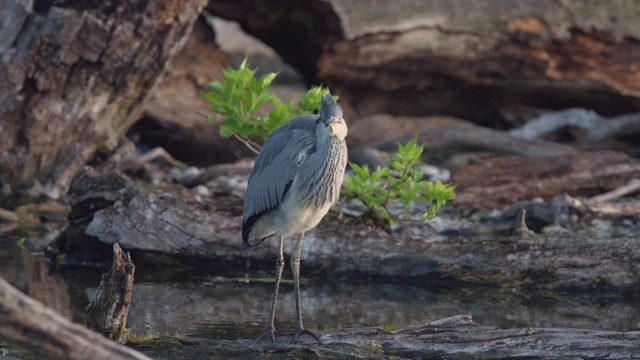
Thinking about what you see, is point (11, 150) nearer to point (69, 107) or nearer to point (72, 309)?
point (69, 107)

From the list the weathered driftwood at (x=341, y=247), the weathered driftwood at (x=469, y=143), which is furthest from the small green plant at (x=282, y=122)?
the weathered driftwood at (x=469, y=143)

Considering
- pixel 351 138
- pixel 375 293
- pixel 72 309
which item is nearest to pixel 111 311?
pixel 72 309

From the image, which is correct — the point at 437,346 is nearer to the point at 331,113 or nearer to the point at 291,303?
the point at 331,113

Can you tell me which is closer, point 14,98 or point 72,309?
point 72,309

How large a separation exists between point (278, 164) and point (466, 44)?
27.1 feet

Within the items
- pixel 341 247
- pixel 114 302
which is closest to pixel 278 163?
pixel 114 302

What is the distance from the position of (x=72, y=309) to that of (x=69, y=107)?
3725 millimetres

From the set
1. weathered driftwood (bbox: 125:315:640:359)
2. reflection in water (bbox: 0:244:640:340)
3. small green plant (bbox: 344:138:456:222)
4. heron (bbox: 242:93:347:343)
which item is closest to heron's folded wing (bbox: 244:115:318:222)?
heron (bbox: 242:93:347:343)

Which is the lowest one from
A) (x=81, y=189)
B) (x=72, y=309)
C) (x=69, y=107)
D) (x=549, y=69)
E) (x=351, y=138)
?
(x=72, y=309)

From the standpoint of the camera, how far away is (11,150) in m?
10.1

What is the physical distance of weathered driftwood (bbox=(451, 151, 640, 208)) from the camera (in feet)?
35.6

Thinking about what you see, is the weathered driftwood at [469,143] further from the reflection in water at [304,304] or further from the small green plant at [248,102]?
the reflection in water at [304,304]

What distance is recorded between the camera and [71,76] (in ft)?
32.3

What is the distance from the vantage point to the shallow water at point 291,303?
21.9 feet
